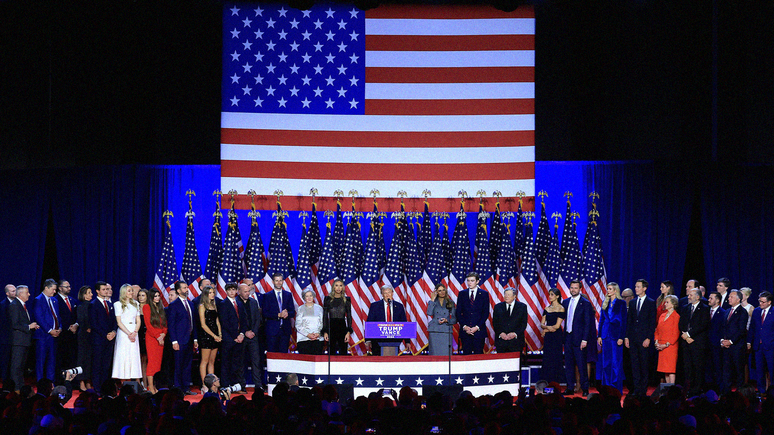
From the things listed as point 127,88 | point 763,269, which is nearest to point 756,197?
point 763,269

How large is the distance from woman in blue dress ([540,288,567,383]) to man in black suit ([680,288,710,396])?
1.75 m

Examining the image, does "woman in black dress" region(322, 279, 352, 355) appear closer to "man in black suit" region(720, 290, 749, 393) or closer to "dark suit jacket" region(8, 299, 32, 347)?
"dark suit jacket" region(8, 299, 32, 347)

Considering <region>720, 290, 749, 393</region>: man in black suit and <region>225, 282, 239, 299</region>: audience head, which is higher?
<region>225, 282, 239, 299</region>: audience head

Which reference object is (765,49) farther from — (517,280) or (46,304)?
(46,304)

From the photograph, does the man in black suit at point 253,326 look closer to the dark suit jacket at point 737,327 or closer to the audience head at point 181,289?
the audience head at point 181,289

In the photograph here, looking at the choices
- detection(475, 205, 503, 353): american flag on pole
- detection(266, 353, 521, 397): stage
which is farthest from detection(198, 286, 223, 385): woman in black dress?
detection(475, 205, 503, 353): american flag on pole

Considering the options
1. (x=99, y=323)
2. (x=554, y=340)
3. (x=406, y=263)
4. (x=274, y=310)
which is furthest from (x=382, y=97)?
(x=99, y=323)

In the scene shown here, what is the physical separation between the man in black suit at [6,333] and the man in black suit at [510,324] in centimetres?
698

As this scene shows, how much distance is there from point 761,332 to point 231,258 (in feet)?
26.3

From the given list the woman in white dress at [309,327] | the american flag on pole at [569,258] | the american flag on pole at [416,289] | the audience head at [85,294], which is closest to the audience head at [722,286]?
the american flag on pole at [569,258]

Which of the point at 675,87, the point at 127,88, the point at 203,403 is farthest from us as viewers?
the point at 127,88

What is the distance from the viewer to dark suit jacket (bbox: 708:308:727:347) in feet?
41.8

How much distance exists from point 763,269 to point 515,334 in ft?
14.9

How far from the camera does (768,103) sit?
12695 mm
